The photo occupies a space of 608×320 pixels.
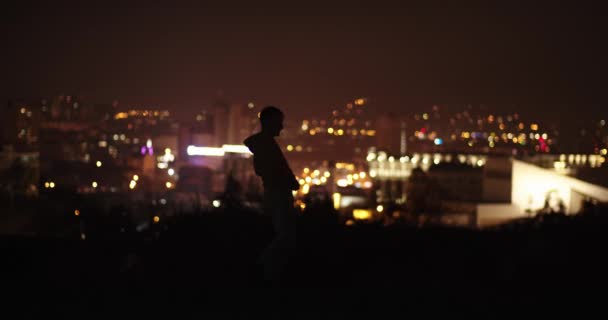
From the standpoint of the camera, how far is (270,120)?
5695mm

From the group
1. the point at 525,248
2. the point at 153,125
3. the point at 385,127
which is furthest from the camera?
the point at 385,127

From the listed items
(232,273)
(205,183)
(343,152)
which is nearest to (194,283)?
(232,273)

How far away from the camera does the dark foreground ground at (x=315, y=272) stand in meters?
5.43

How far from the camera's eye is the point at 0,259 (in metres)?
7.20

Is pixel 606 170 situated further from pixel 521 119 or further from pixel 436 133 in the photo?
pixel 436 133

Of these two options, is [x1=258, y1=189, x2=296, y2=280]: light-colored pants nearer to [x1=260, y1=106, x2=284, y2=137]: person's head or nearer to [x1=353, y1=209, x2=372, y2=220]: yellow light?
[x1=260, y1=106, x2=284, y2=137]: person's head

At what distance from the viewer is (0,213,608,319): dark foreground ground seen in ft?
17.8

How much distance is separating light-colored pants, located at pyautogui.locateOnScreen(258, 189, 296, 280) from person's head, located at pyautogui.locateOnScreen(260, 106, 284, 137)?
0.44 meters

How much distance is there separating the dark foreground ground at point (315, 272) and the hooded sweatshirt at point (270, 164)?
2.73 ft

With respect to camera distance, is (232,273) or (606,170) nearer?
(232,273)

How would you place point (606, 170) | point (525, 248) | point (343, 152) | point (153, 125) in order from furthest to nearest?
point (153, 125), point (343, 152), point (606, 170), point (525, 248)

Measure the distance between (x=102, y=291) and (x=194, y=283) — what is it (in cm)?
82

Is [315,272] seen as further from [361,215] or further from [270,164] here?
[361,215]

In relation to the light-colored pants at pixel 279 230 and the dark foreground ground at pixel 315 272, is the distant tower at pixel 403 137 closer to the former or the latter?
the dark foreground ground at pixel 315 272
